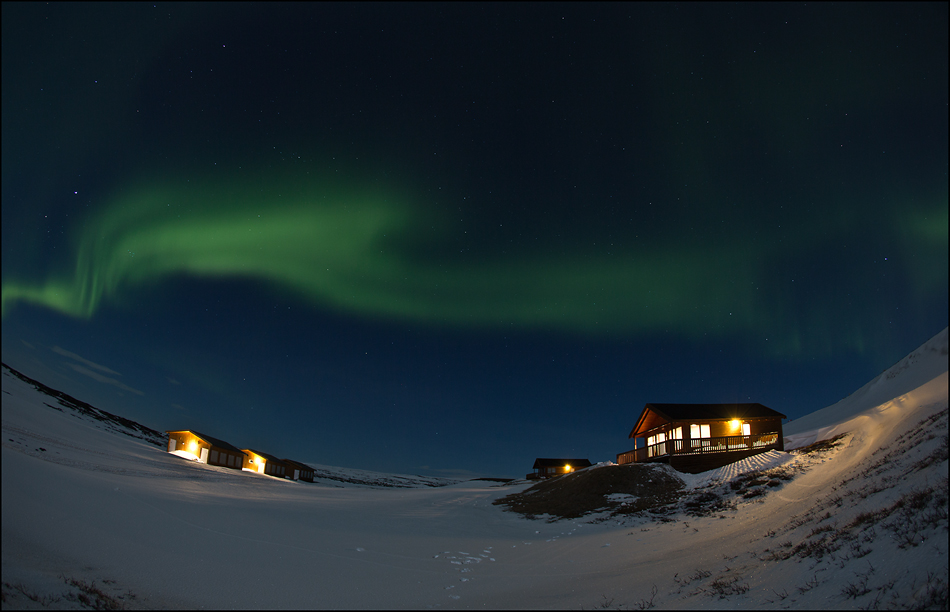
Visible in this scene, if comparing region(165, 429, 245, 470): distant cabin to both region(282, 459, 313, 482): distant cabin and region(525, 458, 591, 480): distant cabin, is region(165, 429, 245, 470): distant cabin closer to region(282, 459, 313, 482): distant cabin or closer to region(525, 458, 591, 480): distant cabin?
region(282, 459, 313, 482): distant cabin

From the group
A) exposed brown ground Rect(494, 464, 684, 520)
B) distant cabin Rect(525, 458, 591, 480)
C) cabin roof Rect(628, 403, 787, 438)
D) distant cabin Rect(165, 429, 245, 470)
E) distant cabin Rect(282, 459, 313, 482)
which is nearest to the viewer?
exposed brown ground Rect(494, 464, 684, 520)

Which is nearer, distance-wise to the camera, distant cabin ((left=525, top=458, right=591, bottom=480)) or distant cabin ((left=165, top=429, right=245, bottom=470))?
distant cabin ((left=165, top=429, right=245, bottom=470))

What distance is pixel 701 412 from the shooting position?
1448 inches

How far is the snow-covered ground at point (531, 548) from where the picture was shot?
6480mm

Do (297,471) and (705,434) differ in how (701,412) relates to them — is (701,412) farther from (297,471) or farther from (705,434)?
(297,471)

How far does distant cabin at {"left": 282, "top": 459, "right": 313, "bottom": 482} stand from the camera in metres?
73.4

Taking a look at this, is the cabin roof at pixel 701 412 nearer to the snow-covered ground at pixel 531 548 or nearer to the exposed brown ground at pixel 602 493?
the exposed brown ground at pixel 602 493

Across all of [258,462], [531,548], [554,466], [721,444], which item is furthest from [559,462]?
[531,548]

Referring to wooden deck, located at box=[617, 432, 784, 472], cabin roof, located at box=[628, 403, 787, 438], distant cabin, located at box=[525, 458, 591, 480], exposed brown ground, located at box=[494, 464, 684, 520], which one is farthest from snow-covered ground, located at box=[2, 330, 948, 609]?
distant cabin, located at box=[525, 458, 591, 480]

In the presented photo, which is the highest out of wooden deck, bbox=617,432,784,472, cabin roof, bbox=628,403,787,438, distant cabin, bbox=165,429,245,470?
cabin roof, bbox=628,403,787,438

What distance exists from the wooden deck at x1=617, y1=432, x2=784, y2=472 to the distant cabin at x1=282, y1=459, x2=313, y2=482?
204ft

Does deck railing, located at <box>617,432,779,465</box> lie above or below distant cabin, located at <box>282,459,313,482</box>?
above

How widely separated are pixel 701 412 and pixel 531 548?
2647 centimetres

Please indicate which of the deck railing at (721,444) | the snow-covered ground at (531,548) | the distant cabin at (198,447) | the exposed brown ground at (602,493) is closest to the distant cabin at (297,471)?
the distant cabin at (198,447)
